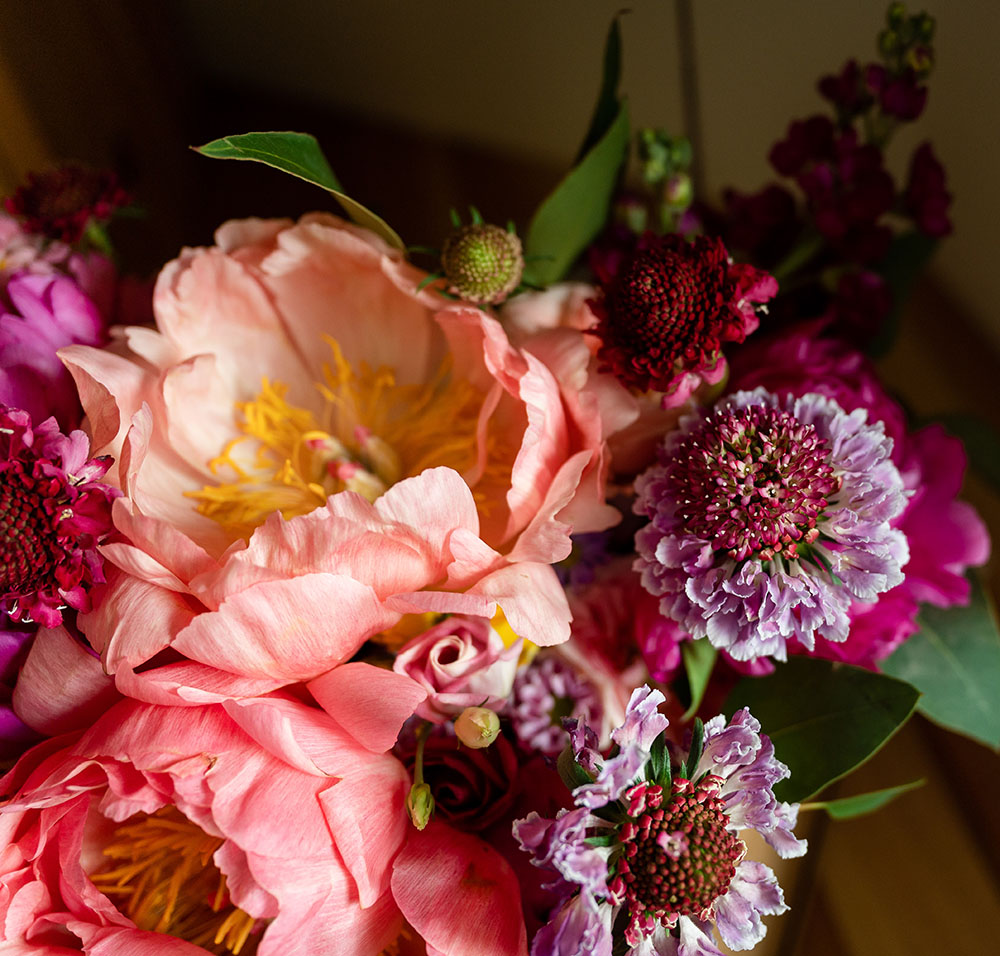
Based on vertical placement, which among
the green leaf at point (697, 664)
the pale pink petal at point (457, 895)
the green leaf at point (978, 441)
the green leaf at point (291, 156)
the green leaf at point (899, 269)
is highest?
the green leaf at point (899, 269)

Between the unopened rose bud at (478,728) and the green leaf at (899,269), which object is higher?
the green leaf at (899,269)

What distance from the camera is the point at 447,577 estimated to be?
41 centimetres

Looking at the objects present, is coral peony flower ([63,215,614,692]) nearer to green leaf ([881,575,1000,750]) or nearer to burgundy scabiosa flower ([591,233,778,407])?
burgundy scabiosa flower ([591,233,778,407])

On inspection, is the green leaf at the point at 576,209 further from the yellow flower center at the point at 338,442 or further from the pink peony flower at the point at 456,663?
the pink peony flower at the point at 456,663

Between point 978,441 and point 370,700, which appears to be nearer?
point 370,700

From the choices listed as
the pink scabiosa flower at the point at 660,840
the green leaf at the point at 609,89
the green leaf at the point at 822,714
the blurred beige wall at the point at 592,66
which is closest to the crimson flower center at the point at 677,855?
the pink scabiosa flower at the point at 660,840

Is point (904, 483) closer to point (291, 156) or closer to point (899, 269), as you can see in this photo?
point (899, 269)

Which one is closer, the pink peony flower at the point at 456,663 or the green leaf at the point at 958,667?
the pink peony flower at the point at 456,663

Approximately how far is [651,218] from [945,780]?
505 millimetres

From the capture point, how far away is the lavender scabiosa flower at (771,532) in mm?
396

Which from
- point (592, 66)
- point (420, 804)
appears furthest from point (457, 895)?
point (592, 66)

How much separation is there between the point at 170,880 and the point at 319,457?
0.73 feet

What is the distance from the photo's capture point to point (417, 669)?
417mm

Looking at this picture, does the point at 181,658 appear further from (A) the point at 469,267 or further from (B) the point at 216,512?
(A) the point at 469,267
